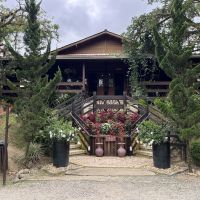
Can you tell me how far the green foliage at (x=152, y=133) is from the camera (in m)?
10.8

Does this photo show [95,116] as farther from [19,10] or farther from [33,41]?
[19,10]

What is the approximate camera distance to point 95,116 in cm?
1527

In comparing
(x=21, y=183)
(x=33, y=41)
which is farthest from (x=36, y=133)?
(x=33, y=41)

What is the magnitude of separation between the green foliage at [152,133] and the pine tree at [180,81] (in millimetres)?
578

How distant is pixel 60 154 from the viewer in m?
10.8

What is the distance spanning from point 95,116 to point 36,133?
448cm

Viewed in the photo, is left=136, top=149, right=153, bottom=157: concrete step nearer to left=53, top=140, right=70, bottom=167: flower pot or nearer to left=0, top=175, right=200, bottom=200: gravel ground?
left=0, top=175, right=200, bottom=200: gravel ground

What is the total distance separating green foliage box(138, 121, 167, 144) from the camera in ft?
35.5

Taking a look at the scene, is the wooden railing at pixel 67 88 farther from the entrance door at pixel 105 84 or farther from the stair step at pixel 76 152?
the stair step at pixel 76 152

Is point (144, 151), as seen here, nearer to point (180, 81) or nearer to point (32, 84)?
point (180, 81)

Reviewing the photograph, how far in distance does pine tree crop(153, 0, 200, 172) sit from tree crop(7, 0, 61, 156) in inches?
142

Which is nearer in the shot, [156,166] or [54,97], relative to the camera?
[156,166]

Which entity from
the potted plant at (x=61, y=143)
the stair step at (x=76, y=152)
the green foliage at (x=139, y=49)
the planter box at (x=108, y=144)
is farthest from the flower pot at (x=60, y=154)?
the green foliage at (x=139, y=49)

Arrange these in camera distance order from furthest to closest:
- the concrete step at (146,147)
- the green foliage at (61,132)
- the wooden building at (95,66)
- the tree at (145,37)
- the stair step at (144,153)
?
the wooden building at (95,66)
the tree at (145,37)
the concrete step at (146,147)
the stair step at (144,153)
the green foliage at (61,132)
